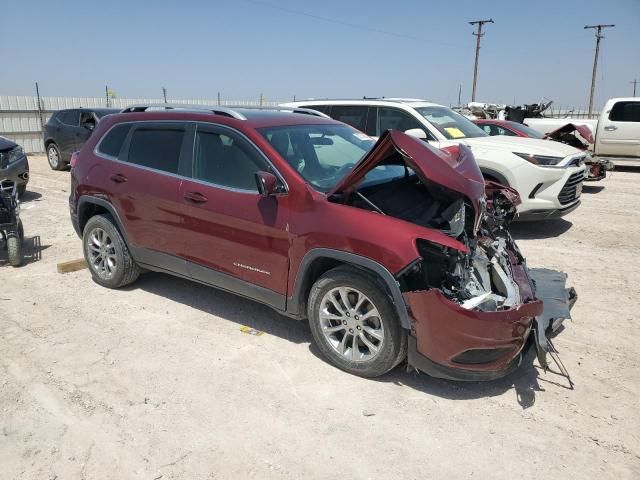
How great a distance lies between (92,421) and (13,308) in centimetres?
233

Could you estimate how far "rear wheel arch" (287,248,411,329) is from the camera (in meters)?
3.30

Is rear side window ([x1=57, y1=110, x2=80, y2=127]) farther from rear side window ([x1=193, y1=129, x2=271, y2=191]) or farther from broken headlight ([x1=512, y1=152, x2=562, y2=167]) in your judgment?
broken headlight ([x1=512, y1=152, x2=562, y2=167])

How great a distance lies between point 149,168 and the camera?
4762 millimetres

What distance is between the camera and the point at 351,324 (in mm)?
3609

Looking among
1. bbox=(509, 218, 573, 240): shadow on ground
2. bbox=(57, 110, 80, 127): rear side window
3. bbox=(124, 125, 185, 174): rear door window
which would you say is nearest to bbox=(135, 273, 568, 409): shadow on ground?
bbox=(124, 125, 185, 174): rear door window

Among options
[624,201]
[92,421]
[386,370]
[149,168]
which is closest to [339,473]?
[386,370]

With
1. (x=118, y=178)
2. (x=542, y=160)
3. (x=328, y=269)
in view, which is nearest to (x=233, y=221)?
(x=328, y=269)

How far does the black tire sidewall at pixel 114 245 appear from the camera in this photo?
5.11 metres

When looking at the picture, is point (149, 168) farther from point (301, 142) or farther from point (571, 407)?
point (571, 407)

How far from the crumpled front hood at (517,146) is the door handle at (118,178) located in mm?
4943

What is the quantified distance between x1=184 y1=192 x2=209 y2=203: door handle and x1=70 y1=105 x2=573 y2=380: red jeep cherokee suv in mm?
14

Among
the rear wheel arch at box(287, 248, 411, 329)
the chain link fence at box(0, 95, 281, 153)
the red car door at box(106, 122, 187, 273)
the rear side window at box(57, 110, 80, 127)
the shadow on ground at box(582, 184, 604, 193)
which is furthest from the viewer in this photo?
the chain link fence at box(0, 95, 281, 153)

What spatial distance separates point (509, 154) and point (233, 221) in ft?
16.0

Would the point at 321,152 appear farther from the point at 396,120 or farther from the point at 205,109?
the point at 396,120
